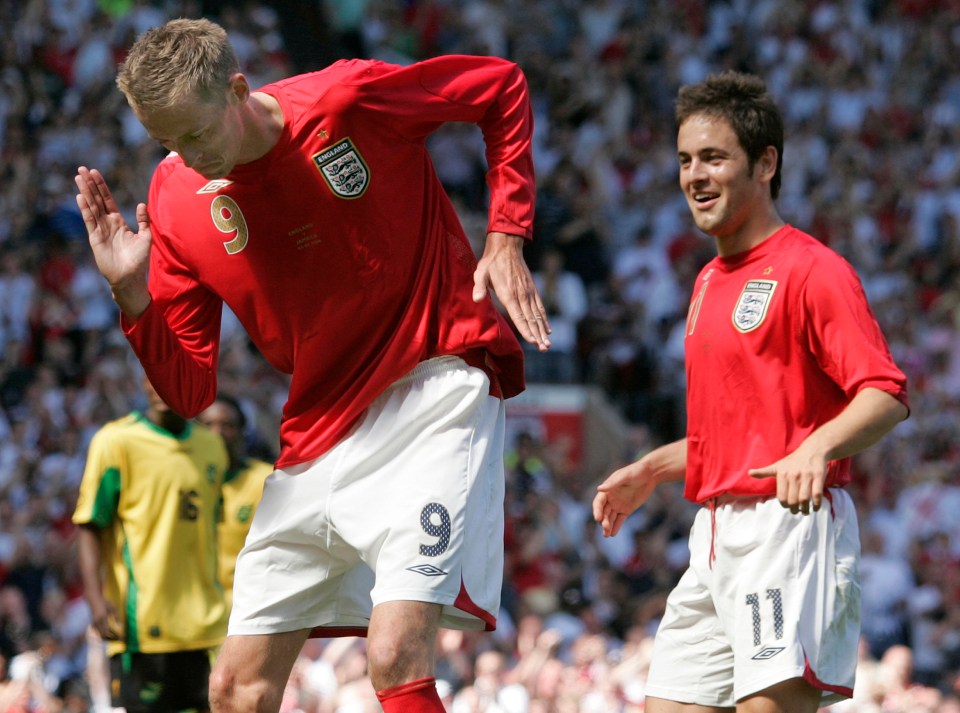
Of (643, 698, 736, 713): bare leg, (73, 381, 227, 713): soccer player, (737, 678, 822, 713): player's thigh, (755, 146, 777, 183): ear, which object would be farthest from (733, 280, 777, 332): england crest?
(73, 381, 227, 713): soccer player

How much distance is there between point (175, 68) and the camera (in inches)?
160

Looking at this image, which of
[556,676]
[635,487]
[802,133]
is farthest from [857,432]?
[802,133]

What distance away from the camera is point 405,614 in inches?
162

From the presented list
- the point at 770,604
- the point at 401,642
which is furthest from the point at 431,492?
the point at 770,604

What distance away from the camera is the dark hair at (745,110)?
481cm

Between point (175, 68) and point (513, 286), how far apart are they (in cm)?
103

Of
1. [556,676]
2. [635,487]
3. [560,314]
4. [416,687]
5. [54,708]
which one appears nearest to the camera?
[416,687]

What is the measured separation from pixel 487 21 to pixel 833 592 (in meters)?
14.2

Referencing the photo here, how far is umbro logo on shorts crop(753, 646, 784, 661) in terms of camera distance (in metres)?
4.43

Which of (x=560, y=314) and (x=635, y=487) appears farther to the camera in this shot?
(x=560, y=314)

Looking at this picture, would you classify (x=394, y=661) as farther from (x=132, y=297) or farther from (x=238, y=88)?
(x=238, y=88)

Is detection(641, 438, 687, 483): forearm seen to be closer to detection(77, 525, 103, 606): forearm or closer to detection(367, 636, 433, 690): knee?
detection(367, 636, 433, 690): knee

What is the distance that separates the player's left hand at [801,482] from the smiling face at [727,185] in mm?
912

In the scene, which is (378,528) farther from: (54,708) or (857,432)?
(54,708)
